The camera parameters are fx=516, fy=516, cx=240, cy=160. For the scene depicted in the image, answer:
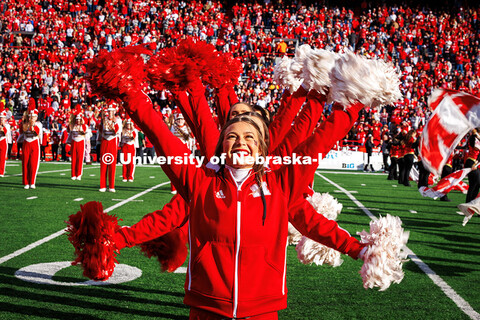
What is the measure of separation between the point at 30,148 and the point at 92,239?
9426 millimetres

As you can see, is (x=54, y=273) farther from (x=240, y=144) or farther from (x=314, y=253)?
(x=240, y=144)

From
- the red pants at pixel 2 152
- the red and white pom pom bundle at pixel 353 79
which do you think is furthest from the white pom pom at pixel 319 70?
the red pants at pixel 2 152

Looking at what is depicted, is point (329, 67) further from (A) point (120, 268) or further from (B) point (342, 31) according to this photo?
(B) point (342, 31)

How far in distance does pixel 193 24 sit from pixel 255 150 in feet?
97.1

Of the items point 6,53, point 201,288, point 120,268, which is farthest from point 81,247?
point 6,53

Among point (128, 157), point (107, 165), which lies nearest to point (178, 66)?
point (107, 165)

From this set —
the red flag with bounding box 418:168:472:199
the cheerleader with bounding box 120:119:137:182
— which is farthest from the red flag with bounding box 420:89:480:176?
the cheerleader with bounding box 120:119:137:182

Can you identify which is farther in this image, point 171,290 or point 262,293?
point 171,290

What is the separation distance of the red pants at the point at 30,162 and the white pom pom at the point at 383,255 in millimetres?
9674

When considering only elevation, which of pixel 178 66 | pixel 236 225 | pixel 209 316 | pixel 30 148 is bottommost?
pixel 209 316

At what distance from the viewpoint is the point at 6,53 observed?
1081 inches

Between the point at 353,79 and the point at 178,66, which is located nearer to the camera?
the point at 353,79

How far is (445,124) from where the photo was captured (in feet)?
9.12

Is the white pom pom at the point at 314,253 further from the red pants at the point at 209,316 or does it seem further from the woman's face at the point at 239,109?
the woman's face at the point at 239,109
